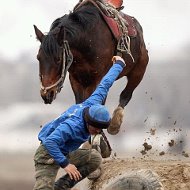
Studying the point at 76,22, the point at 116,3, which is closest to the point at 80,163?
the point at 76,22

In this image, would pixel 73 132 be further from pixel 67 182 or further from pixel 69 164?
pixel 67 182

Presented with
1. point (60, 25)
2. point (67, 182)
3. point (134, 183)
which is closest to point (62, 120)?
point (67, 182)

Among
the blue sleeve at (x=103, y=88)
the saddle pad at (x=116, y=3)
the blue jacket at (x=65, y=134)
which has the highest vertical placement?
the saddle pad at (x=116, y=3)

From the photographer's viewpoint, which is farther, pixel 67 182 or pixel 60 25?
pixel 60 25

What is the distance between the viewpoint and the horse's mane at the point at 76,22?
9609 millimetres

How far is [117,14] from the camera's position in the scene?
35.5 feet

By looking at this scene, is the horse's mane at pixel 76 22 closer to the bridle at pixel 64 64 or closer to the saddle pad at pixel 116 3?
the bridle at pixel 64 64

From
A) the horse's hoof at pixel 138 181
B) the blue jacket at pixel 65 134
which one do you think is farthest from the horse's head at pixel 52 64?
the blue jacket at pixel 65 134

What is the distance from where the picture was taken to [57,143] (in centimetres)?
616

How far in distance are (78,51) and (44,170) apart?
147 inches

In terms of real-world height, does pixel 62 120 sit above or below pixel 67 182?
above

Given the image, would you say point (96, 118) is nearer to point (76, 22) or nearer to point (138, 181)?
point (138, 181)

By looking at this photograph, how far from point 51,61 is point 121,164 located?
1834 millimetres

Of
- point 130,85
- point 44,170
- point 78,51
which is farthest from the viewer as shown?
point 130,85
